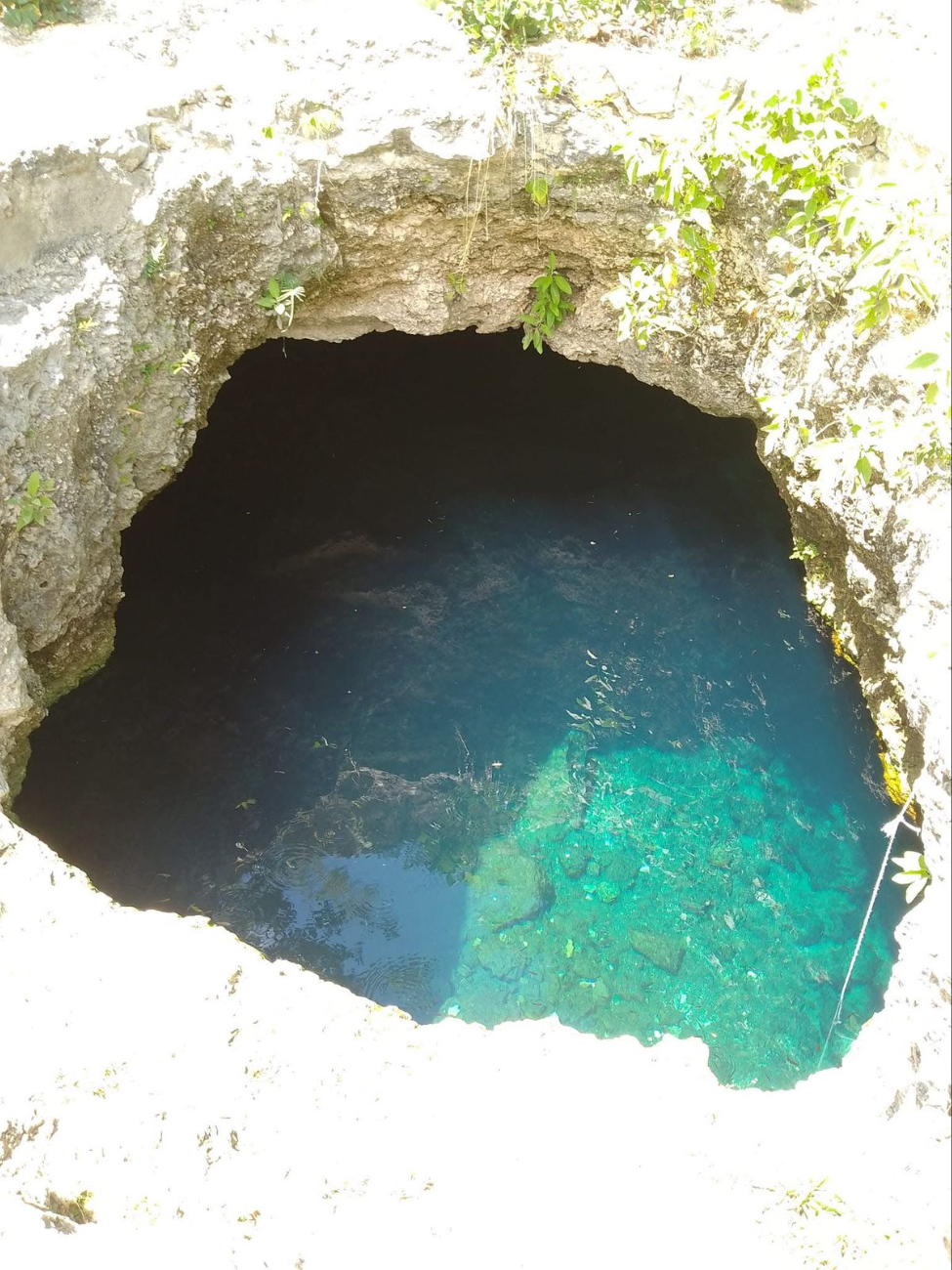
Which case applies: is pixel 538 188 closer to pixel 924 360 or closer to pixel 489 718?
pixel 924 360

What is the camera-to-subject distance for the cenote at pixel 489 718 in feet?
14.9

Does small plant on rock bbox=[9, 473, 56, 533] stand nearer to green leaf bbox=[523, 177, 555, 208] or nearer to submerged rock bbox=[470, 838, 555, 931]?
green leaf bbox=[523, 177, 555, 208]

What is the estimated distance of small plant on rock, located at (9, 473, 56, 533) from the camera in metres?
3.76

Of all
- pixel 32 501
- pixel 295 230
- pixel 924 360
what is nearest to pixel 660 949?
pixel 924 360

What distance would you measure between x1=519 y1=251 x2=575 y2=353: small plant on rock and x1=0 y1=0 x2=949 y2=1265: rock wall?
0.76 feet

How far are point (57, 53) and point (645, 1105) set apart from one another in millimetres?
4390

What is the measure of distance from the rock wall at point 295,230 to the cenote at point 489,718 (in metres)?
0.81

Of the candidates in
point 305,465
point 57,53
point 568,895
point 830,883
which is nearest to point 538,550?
point 305,465

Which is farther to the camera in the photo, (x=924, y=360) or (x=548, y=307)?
(x=548, y=307)

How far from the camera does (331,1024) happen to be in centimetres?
291

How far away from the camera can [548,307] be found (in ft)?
15.9

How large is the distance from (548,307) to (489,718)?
2.28 m

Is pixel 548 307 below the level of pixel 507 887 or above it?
above

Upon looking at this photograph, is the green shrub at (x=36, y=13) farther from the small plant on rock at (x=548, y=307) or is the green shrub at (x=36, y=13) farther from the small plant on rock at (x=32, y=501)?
the small plant on rock at (x=548, y=307)
